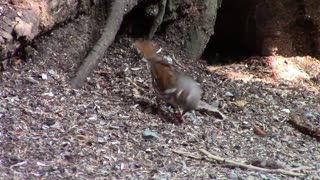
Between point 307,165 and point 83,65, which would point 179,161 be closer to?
point 307,165

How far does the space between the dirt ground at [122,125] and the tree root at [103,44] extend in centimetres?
8

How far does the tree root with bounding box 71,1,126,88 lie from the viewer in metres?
4.50

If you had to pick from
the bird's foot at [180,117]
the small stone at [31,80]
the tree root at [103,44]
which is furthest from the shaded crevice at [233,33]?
the small stone at [31,80]

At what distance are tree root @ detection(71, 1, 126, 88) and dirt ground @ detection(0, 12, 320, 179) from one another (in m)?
0.08

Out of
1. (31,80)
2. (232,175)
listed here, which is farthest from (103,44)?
(232,175)

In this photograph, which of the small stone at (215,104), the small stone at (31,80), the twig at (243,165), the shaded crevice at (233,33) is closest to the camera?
the twig at (243,165)

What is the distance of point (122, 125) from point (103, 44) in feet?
3.29

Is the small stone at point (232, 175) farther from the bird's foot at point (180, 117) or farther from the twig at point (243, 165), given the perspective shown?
the bird's foot at point (180, 117)

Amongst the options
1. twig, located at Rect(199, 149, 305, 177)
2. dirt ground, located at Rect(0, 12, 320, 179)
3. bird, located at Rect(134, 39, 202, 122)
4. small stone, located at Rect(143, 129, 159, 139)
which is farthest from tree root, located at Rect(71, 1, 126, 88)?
twig, located at Rect(199, 149, 305, 177)

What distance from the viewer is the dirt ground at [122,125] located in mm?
3469

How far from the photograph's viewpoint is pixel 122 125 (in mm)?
4055

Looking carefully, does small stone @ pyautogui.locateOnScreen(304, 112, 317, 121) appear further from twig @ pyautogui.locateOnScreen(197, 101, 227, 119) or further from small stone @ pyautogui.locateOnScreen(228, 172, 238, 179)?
small stone @ pyautogui.locateOnScreen(228, 172, 238, 179)

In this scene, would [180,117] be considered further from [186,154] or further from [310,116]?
[310,116]

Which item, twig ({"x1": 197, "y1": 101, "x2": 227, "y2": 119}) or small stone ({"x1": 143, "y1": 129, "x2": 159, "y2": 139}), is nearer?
small stone ({"x1": 143, "y1": 129, "x2": 159, "y2": 139})
